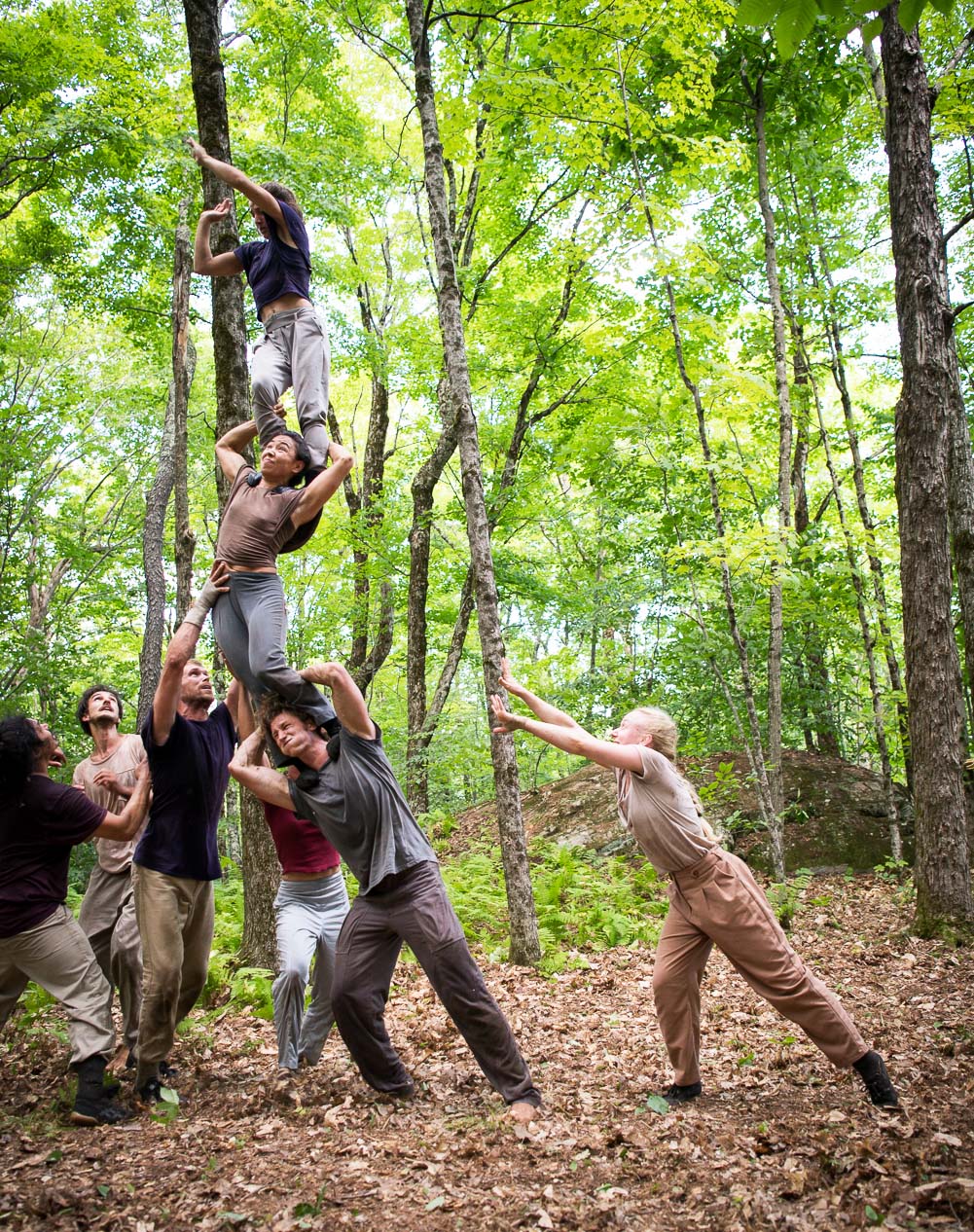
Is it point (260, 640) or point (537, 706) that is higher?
point (260, 640)

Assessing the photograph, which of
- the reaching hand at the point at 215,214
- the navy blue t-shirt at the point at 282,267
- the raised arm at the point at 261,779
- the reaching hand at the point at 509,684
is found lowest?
the raised arm at the point at 261,779

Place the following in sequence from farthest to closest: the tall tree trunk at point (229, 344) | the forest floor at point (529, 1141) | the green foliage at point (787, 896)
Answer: the green foliage at point (787, 896)
the tall tree trunk at point (229, 344)
the forest floor at point (529, 1141)

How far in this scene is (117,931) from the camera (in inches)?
204

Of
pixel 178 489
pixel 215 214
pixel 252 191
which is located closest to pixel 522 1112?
pixel 252 191

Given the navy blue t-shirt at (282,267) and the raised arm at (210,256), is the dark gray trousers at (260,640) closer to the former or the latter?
the navy blue t-shirt at (282,267)

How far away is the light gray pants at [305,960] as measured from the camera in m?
4.61

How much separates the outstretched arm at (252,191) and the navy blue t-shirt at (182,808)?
3.17m

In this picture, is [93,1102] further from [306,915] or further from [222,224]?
[222,224]

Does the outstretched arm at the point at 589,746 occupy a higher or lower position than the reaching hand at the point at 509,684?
lower

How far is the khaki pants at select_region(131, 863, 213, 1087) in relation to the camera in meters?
4.30

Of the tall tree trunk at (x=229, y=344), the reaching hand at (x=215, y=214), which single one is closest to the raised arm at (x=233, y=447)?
the tall tree trunk at (x=229, y=344)

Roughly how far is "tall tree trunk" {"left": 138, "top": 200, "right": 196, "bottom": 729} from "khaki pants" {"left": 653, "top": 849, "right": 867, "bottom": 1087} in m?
8.01

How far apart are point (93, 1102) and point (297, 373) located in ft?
13.8

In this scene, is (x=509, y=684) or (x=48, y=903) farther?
(x=509, y=684)
